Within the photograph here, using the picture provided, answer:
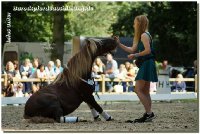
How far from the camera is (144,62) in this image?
927 centimetres

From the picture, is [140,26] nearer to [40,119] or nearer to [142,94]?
[142,94]

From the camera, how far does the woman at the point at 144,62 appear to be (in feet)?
30.0

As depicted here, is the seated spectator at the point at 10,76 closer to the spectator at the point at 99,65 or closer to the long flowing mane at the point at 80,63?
the spectator at the point at 99,65

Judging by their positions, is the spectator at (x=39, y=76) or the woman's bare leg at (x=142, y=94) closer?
the woman's bare leg at (x=142, y=94)

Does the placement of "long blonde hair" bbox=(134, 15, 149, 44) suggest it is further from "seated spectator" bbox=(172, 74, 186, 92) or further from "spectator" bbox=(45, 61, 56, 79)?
"seated spectator" bbox=(172, 74, 186, 92)

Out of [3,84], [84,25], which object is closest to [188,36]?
[3,84]

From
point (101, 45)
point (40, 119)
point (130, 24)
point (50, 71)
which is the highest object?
point (130, 24)

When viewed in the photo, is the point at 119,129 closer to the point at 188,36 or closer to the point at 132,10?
the point at 188,36

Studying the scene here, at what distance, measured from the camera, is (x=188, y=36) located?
26.7 meters

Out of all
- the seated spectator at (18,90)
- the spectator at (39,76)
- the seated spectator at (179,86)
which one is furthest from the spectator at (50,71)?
the seated spectator at (179,86)

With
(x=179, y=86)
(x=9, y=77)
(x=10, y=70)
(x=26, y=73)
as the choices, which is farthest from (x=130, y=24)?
(x=9, y=77)

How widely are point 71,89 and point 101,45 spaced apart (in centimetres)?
76

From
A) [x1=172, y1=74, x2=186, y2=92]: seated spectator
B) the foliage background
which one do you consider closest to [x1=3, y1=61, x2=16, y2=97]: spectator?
the foliage background

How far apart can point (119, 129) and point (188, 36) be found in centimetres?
1897
